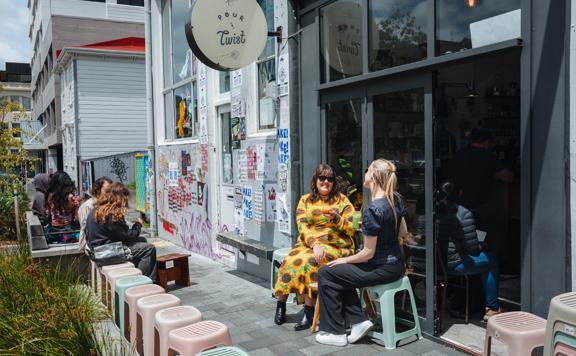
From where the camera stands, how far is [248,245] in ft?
20.8

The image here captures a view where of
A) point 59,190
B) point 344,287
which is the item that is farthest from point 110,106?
point 344,287

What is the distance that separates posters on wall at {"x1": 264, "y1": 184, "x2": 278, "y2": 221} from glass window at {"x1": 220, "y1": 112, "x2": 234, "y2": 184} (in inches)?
54.8

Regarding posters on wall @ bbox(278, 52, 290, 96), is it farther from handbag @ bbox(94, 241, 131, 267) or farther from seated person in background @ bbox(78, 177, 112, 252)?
handbag @ bbox(94, 241, 131, 267)

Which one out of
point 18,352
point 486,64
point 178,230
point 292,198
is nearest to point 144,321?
point 18,352

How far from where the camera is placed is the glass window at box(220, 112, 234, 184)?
7910mm

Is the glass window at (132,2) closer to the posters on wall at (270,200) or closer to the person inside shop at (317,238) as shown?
the posters on wall at (270,200)

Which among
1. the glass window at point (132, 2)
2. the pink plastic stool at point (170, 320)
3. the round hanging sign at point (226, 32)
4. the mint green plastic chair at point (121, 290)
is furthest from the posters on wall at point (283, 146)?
the glass window at point (132, 2)

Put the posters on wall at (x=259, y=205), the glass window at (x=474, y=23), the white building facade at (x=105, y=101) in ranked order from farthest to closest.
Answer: the white building facade at (x=105, y=101) < the posters on wall at (x=259, y=205) < the glass window at (x=474, y=23)

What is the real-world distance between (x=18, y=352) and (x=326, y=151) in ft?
11.3

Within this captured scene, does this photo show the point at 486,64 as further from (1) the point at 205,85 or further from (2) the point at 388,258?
(1) the point at 205,85

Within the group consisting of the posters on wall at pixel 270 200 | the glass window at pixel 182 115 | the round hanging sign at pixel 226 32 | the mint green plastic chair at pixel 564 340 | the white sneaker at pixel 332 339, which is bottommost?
the white sneaker at pixel 332 339

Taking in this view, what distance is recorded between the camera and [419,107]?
443cm

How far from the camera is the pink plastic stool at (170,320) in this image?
11.5 feet

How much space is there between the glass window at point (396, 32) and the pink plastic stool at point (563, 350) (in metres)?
2.59
